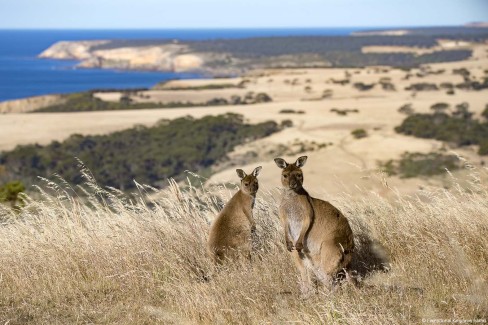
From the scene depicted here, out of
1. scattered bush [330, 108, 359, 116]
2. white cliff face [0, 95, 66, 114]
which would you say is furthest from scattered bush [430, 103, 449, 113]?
white cliff face [0, 95, 66, 114]

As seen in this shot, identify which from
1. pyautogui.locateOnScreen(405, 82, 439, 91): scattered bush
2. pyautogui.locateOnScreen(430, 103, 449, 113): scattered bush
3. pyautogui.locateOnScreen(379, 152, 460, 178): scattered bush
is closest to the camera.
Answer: pyautogui.locateOnScreen(379, 152, 460, 178): scattered bush

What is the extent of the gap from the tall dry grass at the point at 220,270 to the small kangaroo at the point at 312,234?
0.20 meters

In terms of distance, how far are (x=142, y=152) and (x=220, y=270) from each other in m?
56.2

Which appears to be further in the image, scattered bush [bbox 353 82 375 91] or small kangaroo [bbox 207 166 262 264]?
scattered bush [bbox 353 82 375 91]

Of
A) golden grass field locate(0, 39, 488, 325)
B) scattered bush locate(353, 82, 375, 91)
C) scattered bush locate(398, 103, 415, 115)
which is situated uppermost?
golden grass field locate(0, 39, 488, 325)

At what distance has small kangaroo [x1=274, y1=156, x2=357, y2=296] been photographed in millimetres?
5438

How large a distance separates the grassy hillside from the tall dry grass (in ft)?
139

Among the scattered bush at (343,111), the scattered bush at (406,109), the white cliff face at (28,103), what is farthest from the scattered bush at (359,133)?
the white cliff face at (28,103)

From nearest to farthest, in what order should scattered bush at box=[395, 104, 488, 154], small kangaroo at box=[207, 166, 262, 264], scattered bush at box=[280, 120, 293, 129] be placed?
small kangaroo at box=[207, 166, 262, 264] → scattered bush at box=[395, 104, 488, 154] → scattered bush at box=[280, 120, 293, 129]

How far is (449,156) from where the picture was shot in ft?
163

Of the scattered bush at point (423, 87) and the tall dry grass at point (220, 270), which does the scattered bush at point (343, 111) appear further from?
the tall dry grass at point (220, 270)

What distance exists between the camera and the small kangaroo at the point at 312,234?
214 inches

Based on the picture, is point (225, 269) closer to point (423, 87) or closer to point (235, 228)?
point (235, 228)

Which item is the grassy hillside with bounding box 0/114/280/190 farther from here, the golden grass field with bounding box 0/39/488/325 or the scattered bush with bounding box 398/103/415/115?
the golden grass field with bounding box 0/39/488/325
